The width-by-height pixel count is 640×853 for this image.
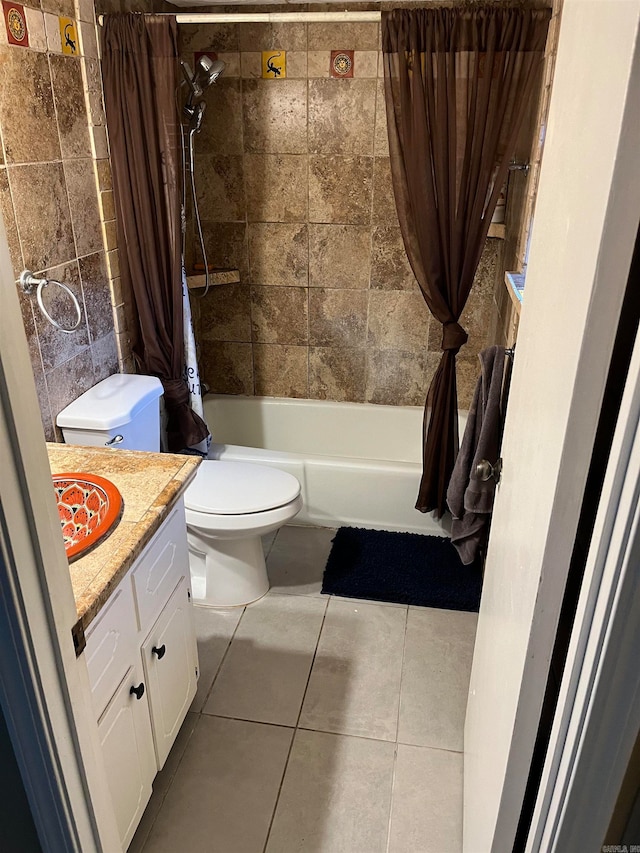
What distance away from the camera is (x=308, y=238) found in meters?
3.12

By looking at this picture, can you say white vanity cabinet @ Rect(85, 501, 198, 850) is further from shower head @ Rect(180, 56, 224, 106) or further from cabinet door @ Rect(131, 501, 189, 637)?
shower head @ Rect(180, 56, 224, 106)

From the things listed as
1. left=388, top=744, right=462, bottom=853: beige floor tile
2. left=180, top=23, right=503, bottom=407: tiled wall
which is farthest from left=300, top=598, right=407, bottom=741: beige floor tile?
left=180, top=23, right=503, bottom=407: tiled wall

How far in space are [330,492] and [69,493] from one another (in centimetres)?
152

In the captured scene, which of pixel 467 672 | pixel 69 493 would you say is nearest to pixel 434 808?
pixel 467 672

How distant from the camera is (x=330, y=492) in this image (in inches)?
116

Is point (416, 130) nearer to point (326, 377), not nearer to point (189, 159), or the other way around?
point (189, 159)

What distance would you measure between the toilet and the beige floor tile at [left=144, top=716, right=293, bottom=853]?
0.59 meters

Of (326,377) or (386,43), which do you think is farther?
(326,377)

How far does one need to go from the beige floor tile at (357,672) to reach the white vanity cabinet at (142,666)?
1.54 feet

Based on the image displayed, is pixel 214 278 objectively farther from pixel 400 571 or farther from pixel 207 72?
pixel 400 571

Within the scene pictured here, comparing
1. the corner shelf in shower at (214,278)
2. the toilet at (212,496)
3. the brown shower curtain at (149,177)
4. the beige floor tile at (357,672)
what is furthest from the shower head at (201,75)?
the beige floor tile at (357,672)

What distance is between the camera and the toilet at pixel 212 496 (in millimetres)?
2197

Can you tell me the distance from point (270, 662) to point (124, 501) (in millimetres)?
995

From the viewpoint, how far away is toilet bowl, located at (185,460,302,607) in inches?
91.0
